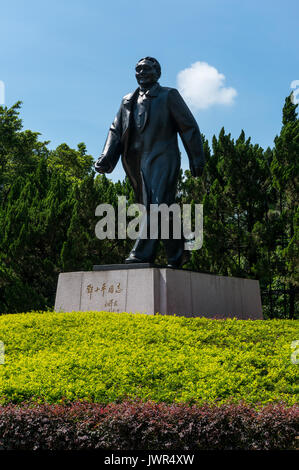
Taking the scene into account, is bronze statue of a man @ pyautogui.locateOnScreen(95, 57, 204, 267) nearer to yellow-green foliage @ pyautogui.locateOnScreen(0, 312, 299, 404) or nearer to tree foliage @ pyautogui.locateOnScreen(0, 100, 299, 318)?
yellow-green foliage @ pyautogui.locateOnScreen(0, 312, 299, 404)

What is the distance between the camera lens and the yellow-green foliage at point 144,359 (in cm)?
378

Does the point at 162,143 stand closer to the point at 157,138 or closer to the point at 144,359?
the point at 157,138

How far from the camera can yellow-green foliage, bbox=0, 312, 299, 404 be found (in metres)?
3.78

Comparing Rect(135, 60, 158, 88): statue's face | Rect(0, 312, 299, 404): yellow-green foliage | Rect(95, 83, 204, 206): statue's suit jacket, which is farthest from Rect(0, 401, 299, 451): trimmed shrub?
Rect(135, 60, 158, 88): statue's face

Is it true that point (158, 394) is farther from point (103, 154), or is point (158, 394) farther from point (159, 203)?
point (103, 154)

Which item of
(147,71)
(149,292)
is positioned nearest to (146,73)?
(147,71)

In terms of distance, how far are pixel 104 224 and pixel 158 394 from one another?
415 inches

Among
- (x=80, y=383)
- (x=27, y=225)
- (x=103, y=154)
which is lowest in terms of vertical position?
(x=80, y=383)

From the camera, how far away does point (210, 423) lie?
9.85ft

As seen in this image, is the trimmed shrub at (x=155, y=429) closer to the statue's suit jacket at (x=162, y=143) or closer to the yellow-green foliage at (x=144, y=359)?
the yellow-green foliage at (x=144, y=359)

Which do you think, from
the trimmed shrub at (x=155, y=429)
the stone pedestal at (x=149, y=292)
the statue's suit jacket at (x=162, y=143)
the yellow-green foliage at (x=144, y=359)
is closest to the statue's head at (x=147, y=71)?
the statue's suit jacket at (x=162, y=143)

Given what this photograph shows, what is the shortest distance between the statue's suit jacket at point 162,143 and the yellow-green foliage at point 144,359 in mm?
2273
